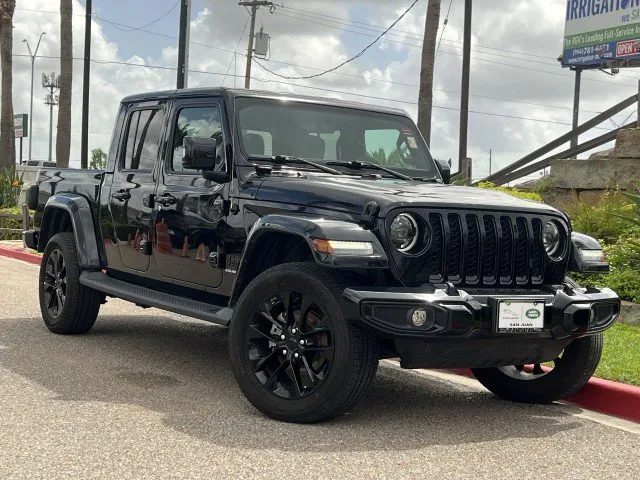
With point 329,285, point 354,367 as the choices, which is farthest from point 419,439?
point 329,285

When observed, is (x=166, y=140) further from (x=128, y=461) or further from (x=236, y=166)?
(x=128, y=461)

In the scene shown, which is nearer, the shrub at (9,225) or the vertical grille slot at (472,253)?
the vertical grille slot at (472,253)

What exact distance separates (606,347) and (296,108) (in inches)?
125

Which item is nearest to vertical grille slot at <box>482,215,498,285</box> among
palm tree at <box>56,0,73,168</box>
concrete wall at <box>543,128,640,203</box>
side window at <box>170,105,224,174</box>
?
side window at <box>170,105,224,174</box>

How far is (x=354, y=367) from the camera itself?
534 centimetres

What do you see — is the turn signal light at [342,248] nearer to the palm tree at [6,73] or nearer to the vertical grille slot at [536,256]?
the vertical grille slot at [536,256]

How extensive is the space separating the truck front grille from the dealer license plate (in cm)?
29

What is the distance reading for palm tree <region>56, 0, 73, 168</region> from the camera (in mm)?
27703

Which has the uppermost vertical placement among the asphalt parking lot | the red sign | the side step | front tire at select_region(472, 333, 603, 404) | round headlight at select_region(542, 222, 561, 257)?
the red sign

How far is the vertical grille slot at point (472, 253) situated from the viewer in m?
5.70

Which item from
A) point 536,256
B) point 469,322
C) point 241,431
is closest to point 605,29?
point 536,256

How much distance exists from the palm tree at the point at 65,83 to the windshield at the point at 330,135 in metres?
21.5

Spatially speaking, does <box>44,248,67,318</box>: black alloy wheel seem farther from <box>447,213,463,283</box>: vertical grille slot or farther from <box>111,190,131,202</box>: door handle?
<box>447,213,463,283</box>: vertical grille slot

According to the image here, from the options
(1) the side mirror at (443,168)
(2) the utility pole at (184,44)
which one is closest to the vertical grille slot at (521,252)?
(1) the side mirror at (443,168)
